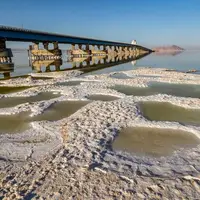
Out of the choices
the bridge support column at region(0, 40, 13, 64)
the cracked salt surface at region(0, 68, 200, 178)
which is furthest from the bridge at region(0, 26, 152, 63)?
the cracked salt surface at region(0, 68, 200, 178)

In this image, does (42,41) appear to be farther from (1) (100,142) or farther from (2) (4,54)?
(1) (100,142)

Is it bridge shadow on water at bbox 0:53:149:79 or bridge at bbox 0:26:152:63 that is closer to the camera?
bridge shadow on water at bbox 0:53:149:79

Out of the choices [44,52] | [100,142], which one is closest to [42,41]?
[44,52]

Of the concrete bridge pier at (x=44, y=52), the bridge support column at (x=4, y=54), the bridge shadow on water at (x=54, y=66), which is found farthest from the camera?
the concrete bridge pier at (x=44, y=52)

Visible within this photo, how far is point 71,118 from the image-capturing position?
25.6 ft

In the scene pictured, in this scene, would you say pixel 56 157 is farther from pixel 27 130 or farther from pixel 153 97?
pixel 153 97

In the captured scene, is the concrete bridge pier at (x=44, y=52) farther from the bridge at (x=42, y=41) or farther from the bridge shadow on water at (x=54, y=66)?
the bridge shadow on water at (x=54, y=66)

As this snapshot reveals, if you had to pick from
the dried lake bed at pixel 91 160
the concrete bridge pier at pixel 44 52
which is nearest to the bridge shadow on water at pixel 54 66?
the concrete bridge pier at pixel 44 52

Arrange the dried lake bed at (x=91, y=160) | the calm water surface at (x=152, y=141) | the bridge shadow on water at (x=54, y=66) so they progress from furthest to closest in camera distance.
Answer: the bridge shadow on water at (x=54, y=66) → the calm water surface at (x=152, y=141) → the dried lake bed at (x=91, y=160)

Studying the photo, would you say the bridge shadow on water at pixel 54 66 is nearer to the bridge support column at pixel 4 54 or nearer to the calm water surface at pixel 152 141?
the bridge support column at pixel 4 54

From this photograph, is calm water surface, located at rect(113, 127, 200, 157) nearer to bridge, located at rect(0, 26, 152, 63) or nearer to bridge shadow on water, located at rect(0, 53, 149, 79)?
bridge shadow on water, located at rect(0, 53, 149, 79)

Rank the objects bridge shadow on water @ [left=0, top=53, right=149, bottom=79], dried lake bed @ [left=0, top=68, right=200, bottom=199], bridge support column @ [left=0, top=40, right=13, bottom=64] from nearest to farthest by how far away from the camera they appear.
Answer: dried lake bed @ [left=0, top=68, right=200, bottom=199], bridge shadow on water @ [left=0, top=53, right=149, bottom=79], bridge support column @ [left=0, top=40, right=13, bottom=64]

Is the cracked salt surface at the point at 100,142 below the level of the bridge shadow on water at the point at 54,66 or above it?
above

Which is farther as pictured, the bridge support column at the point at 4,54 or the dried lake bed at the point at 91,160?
the bridge support column at the point at 4,54
